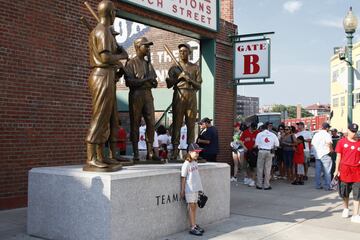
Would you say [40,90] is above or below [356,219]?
above

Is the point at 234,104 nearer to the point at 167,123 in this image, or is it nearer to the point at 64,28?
the point at 167,123

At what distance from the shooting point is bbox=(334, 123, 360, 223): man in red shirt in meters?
7.78

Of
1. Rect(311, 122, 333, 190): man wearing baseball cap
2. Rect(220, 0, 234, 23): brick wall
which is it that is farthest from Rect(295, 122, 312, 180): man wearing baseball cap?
Rect(220, 0, 234, 23): brick wall

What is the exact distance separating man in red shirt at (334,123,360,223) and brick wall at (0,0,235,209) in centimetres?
525

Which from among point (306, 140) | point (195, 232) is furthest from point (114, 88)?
point (306, 140)

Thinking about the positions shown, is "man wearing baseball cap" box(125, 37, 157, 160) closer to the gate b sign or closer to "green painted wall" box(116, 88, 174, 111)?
the gate b sign

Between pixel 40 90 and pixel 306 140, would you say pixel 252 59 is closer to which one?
pixel 306 140

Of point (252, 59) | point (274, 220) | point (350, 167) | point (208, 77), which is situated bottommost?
point (274, 220)

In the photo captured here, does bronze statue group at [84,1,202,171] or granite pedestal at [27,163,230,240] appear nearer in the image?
granite pedestal at [27,163,230,240]

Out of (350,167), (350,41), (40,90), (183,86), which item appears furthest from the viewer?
(350,41)

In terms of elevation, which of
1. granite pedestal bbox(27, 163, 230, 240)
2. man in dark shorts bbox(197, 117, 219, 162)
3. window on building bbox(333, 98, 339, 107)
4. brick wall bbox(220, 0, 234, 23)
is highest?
brick wall bbox(220, 0, 234, 23)

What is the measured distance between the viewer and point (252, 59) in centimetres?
1416

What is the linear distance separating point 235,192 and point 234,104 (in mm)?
4592

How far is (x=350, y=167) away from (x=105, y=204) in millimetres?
4810
